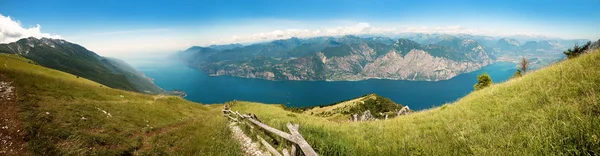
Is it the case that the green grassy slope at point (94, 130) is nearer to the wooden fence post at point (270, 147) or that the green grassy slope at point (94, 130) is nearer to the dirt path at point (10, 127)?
the dirt path at point (10, 127)

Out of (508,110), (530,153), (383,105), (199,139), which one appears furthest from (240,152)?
(383,105)

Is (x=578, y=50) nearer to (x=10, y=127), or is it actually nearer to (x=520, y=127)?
(x=520, y=127)

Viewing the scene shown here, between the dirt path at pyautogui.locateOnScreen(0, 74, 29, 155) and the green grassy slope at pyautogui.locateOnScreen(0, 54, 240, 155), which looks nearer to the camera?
the dirt path at pyautogui.locateOnScreen(0, 74, 29, 155)

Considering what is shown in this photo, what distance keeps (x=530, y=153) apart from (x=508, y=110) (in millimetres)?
5891

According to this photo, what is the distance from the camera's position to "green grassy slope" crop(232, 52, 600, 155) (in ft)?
16.4

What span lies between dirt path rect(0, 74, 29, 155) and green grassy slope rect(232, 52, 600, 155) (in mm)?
12723

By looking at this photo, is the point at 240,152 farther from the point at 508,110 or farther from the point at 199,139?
the point at 508,110

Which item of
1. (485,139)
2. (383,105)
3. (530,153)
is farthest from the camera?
(383,105)

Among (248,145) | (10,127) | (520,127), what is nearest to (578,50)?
(520,127)

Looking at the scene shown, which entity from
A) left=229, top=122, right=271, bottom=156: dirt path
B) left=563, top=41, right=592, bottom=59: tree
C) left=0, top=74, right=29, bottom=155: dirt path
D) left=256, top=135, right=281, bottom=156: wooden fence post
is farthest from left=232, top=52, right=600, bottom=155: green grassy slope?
left=0, top=74, right=29, bottom=155: dirt path

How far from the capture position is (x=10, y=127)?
44.8 feet

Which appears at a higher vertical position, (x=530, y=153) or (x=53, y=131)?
(x=530, y=153)

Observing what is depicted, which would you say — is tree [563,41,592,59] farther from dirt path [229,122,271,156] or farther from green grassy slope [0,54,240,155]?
green grassy slope [0,54,240,155]

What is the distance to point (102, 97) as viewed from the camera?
1137 inches
